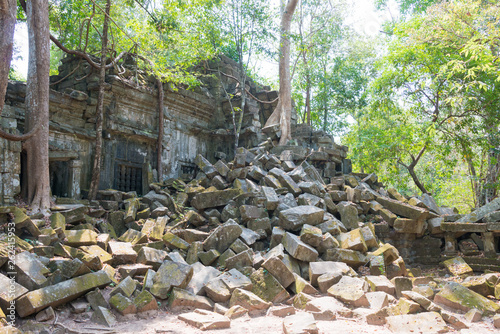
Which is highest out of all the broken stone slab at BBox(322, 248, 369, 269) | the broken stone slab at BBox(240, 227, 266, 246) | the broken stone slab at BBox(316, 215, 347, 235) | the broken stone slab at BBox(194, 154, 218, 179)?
the broken stone slab at BBox(194, 154, 218, 179)

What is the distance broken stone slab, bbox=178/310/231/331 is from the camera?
11.8ft

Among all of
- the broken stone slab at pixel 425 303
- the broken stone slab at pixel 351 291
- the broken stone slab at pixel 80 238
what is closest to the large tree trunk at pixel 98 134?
the broken stone slab at pixel 80 238

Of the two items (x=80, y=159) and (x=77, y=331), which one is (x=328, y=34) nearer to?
(x=80, y=159)

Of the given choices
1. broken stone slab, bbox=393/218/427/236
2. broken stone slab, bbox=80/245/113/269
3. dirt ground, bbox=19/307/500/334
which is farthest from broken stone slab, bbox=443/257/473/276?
broken stone slab, bbox=80/245/113/269

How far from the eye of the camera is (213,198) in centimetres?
686

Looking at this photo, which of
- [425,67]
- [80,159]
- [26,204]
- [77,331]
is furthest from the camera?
[425,67]

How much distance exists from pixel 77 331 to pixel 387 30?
1483 cm

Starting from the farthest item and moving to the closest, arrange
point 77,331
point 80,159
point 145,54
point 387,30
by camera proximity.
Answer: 1. point 387,30
2. point 145,54
3. point 80,159
4. point 77,331

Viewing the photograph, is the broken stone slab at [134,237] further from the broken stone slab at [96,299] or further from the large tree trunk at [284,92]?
the large tree trunk at [284,92]

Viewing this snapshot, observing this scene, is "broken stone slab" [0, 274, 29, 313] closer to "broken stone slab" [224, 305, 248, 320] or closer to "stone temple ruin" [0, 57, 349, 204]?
"broken stone slab" [224, 305, 248, 320]

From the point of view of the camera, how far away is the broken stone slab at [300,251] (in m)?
5.14

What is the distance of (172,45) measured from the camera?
9812mm

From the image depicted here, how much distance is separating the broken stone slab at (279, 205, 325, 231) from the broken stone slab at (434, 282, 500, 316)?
2.17 metres

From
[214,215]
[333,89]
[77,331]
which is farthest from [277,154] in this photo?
[333,89]
